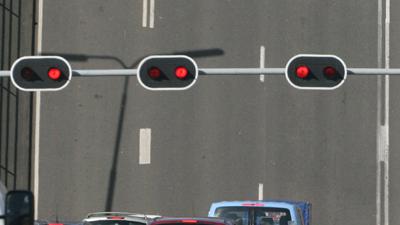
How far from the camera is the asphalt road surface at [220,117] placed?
3262 cm

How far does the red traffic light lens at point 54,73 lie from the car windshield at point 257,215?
475cm

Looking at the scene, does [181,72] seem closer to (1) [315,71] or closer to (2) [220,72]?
(2) [220,72]

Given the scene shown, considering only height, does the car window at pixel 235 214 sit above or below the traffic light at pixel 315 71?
below

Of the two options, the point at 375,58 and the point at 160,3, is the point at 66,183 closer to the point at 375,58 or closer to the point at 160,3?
the point at 160,3

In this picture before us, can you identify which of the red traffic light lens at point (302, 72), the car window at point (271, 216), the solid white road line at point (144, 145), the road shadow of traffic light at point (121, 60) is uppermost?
the road shadow of traffic light at point (121, 60)

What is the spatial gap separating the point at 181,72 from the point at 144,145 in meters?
14.7

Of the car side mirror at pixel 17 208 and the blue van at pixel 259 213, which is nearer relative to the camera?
the car side mirror at pixel 17 208

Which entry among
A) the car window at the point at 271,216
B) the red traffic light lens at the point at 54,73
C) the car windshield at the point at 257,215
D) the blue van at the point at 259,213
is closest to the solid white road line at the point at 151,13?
the blue van at the point at 259,213

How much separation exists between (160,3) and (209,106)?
336 centimetres

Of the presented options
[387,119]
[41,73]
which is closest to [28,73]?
[41,73]

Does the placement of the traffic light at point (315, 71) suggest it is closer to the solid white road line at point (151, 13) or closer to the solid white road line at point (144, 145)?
the solid white road line at point (151, 13)

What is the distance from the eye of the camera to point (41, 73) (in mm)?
18844

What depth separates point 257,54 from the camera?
34.5 meters

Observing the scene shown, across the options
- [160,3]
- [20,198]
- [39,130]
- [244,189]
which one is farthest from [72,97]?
[20,198]
